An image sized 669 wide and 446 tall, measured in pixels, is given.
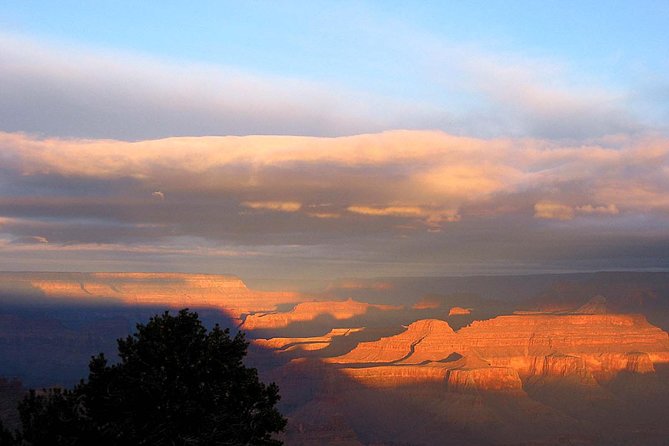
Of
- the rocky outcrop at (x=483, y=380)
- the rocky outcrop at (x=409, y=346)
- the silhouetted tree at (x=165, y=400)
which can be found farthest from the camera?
the rocky outcrop at (x=409, y=346)

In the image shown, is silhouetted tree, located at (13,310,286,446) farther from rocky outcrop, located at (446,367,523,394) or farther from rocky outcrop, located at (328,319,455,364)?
rocky outcrop, located at (328,319,455,364)

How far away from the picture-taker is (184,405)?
26609 millimetres

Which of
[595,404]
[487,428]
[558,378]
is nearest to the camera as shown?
[487,428]

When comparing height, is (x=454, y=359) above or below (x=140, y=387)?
below

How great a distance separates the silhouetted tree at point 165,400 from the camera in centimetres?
2570

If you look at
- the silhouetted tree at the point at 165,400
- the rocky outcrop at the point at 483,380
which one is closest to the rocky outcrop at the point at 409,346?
the rocky outcrop at the point at 483,380

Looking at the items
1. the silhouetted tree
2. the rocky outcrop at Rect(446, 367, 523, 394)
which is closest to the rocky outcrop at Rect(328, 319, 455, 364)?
the rocky outcrop at Rect(446, 367, 523, 394)

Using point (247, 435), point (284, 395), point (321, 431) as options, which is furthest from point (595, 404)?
point (247, 435)

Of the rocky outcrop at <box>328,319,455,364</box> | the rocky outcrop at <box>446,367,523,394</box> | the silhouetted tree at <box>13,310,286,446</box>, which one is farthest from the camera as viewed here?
the rocky outcrop at <box>328,319,455,364</box>

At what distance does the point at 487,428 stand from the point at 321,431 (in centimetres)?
4300

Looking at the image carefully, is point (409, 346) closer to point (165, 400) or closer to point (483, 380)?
point (483, 380)

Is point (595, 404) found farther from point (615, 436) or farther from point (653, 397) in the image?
point (615, 436)

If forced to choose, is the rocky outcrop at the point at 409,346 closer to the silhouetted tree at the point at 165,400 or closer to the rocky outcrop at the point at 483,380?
the rocky outcrop at the point at 483,380

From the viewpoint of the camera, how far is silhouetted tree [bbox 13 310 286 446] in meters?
25.7
